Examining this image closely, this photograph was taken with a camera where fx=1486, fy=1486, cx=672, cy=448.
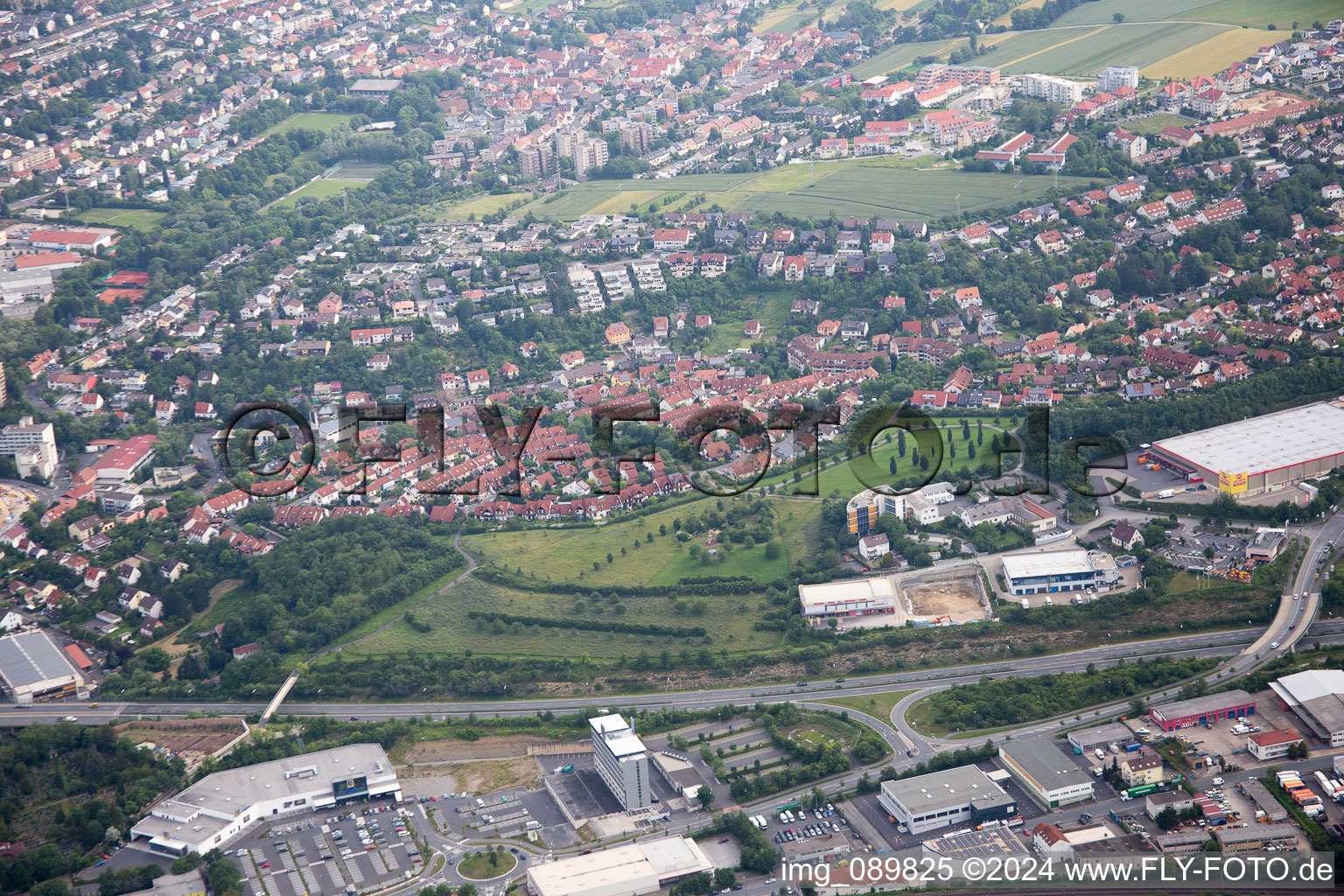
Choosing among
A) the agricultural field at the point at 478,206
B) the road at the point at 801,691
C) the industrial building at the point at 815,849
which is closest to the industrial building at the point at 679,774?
the road at the point at 801,691

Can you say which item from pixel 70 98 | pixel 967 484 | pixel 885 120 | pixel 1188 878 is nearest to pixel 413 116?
pixel 70 98

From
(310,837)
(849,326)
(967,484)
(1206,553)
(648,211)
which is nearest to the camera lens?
(310,837)

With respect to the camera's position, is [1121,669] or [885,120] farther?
[885,120]

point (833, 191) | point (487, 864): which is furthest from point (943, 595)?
point (833, 191)

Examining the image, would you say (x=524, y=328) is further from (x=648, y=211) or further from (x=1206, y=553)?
(x=1206, y=553)

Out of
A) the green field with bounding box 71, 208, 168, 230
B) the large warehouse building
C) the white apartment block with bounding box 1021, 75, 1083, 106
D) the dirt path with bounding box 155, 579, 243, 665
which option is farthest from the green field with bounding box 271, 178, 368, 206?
the large warehouse building

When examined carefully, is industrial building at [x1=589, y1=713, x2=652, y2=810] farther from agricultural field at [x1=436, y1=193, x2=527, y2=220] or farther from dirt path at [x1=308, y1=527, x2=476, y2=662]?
agricultural field at [x1=436, y1=193, x2=527, y2=220]

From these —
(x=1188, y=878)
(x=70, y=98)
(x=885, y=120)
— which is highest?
(x=70, y=98)
